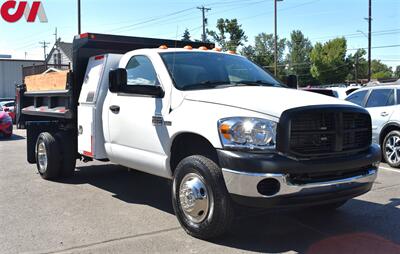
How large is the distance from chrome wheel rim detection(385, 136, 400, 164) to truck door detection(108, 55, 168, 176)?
5.83 meters

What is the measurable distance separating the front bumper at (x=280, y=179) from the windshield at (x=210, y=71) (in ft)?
4.31

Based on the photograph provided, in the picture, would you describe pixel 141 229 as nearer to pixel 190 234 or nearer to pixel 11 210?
pixel 190 234

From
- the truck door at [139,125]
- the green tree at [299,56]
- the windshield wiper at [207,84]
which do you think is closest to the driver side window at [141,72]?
the truck door at [139,125]

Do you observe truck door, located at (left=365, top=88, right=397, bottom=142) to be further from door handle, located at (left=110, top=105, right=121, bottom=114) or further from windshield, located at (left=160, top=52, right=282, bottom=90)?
door handle, located at (left=110, top=105, right=121, bottom=114)

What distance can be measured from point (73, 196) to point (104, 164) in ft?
9.67

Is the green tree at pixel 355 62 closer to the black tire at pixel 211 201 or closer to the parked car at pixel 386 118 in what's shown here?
the parked car at pixel 386 118

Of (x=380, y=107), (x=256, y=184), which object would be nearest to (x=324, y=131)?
(x=256, y=184)

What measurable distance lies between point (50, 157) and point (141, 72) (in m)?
2.62

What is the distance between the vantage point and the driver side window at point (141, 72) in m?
5.83

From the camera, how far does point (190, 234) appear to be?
4934 millimetres

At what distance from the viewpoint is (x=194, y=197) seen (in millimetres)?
4809

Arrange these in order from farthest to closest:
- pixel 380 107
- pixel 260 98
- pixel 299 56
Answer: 1. pixel 299 56
2. pixel 380 107
3. pixel 260 98

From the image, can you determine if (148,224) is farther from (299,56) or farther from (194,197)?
(299,56)

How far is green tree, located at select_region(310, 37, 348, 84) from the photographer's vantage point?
94000mm
